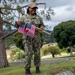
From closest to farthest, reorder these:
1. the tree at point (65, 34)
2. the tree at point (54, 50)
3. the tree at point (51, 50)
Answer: the tree at point (65, 34), the tree at point (51, 50), the tree at point (54, 50)

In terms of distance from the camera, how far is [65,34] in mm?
54844

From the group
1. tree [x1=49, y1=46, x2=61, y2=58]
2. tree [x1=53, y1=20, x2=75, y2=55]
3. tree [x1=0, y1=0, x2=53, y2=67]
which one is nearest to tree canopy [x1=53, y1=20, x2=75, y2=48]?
tree [x1=53, y1=20, x2=75, y2=55]

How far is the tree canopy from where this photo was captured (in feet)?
179

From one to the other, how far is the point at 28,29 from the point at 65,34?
150 ft

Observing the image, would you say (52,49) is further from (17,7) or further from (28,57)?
(28,57)

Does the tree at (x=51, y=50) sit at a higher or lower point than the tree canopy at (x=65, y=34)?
lower

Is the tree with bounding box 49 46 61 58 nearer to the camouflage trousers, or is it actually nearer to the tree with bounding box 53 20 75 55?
the tree with bounding box 53 20 75 55

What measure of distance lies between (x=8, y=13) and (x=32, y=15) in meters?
8.41

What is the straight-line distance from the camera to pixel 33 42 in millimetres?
9422

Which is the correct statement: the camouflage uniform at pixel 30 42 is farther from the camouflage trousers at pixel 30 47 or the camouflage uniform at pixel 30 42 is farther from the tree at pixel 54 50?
the tree at pixel 54 50

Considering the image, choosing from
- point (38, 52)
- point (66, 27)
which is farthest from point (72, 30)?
point (38, 52)

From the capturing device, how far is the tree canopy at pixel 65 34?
5466 cm

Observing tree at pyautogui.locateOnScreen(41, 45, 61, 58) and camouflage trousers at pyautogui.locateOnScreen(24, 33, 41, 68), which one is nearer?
camouflage trousers at pyautogui.locateOnScreen(24, 33, 41, 68)

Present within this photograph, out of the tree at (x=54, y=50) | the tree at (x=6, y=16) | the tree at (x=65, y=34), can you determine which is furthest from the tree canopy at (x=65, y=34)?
the tree at (x=6, y=16)
